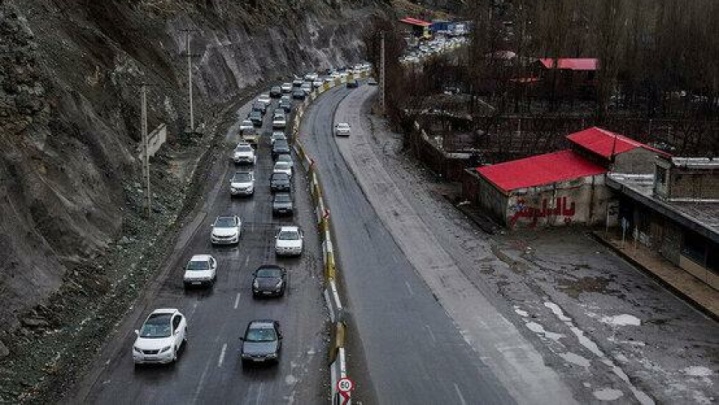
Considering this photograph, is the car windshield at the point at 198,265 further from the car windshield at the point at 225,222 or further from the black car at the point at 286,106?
the black car at the point at 286,106

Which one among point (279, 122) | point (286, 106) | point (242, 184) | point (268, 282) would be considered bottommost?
point (268, 282)

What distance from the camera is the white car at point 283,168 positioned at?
59037 mm

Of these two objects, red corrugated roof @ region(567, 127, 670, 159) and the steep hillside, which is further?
red corrugated roof @ region(567, 127, 670, 159)

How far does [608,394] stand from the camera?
27766mm

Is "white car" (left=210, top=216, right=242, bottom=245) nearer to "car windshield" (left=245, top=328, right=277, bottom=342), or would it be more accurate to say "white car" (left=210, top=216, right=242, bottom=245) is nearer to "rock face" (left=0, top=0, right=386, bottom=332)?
"rock face" (left=0, top=0, right=386, bottom=332)

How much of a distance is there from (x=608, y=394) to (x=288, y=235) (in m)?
20.2

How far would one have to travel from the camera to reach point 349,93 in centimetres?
11119

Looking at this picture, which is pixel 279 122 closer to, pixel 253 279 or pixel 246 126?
pixel 246 126

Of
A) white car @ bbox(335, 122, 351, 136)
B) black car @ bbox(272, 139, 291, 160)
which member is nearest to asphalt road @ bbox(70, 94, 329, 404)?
black car @ bbox(272, 139, 291, 160)

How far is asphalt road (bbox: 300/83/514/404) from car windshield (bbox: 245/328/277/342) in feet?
10.0

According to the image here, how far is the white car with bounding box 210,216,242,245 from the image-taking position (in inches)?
1734

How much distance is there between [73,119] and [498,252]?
24338 mm

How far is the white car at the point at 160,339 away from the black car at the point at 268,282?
6.00 m

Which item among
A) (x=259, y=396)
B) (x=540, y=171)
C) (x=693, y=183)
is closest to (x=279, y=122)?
(x=540, y=171)
